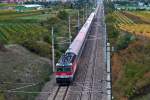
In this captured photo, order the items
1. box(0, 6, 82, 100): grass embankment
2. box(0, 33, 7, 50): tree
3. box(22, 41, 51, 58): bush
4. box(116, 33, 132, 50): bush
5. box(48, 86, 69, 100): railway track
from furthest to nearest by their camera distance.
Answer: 1. box(116, 33, 132, 50): bush
2. box(22, 41, 51, 58): bush
3. box(0, 33, 7, 50): tree
4. box(0, 6, 82, 100): grass embankment
5. box(48, 86, 69, 100): railway track

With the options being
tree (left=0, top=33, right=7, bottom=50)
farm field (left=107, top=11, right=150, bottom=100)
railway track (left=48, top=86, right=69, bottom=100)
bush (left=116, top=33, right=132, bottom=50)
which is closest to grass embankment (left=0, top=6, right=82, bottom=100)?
tree (left=0, top=33, right=7, bottom=50)

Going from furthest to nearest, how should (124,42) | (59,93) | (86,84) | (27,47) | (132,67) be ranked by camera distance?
1. (124,42)
2. (27,47)
3. (132,67)
4. (86,84)
5. (59,93)

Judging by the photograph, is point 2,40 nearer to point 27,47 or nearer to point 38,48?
point 27,47

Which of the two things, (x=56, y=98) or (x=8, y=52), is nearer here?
(x=56, y=98)

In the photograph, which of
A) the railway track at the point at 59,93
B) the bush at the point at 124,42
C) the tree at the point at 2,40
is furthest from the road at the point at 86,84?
the tree at the point at 2,40

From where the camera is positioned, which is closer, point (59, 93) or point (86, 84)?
point (59, 93)

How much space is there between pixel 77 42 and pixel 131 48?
243 inches

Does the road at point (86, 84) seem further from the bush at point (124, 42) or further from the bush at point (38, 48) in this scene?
the bush at point (38, 48)

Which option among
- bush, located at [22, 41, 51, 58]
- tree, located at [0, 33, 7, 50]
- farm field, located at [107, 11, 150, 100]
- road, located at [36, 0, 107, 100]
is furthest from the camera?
bush, located at [22, 41, 51, 58]

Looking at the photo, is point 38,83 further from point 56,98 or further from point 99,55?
point 99,55

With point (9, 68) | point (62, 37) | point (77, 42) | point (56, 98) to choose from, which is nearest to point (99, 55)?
point (77, 42)

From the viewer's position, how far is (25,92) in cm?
3325

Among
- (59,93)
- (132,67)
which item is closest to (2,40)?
(132,67)

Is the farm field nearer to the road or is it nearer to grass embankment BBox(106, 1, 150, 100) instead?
grass embankment BBox(106, 1, 150, 100)
